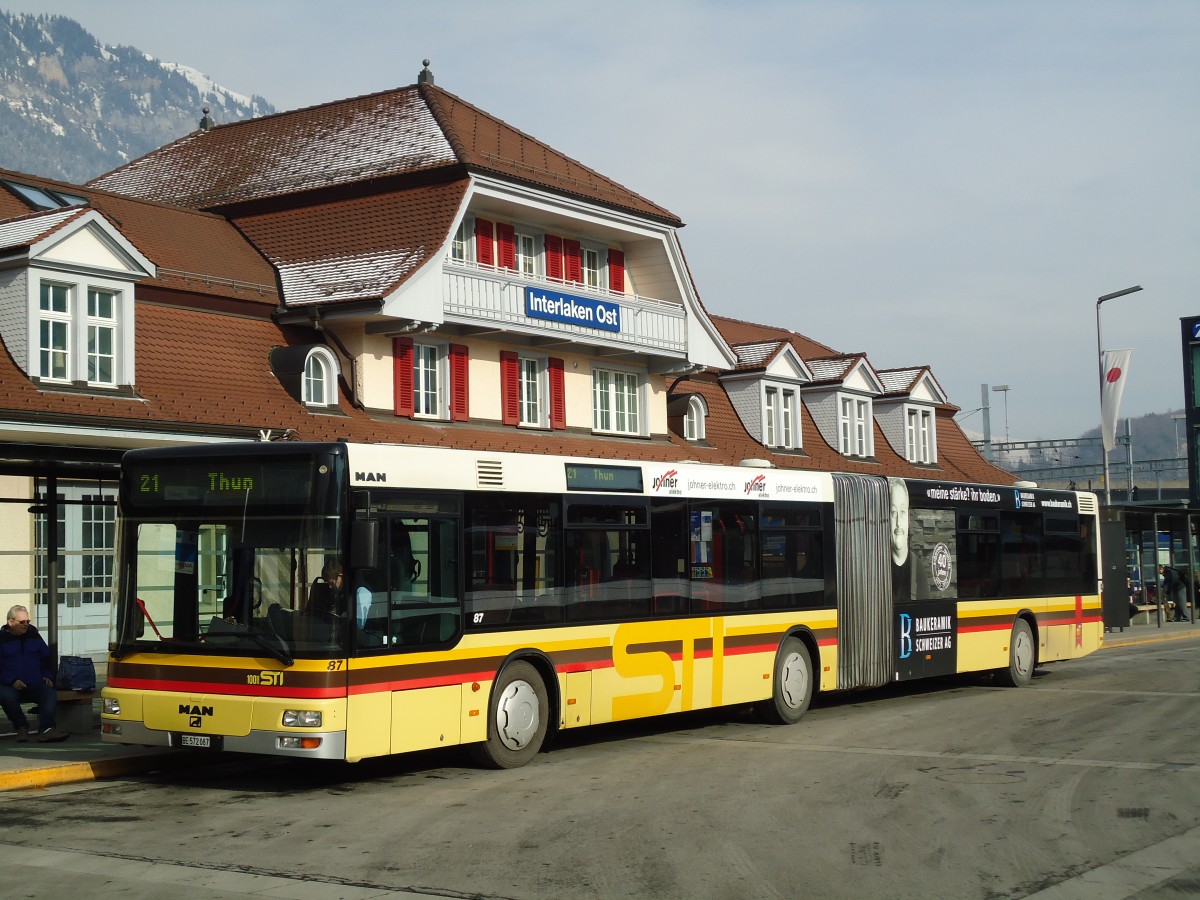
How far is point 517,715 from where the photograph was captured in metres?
14.1

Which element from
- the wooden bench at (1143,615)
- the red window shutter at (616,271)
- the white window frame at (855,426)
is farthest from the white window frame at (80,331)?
the wooden bench at (1143,615)

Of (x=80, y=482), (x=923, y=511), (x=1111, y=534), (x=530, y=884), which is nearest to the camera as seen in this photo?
(x=530, y=884)

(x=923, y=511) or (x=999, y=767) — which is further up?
(x=923, y=511)

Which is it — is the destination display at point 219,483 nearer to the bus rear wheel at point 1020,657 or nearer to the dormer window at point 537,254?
the bus rear wheel at point 1020,657

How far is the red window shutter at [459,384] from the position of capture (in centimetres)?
3095

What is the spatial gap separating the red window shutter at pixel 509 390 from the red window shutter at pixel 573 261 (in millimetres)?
2834

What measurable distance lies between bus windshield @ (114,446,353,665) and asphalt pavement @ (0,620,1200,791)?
51.8 inches

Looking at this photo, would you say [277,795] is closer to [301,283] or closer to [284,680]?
[284,680]

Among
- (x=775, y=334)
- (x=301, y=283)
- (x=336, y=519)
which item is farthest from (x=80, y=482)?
(x=775, y=334)

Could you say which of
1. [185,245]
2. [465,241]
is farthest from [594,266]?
[185,245]

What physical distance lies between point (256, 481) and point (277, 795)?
8.55ft

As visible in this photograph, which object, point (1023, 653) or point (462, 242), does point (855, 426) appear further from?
point (1023, 653)

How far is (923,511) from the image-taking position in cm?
2094

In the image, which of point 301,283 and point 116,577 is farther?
point 301,283
